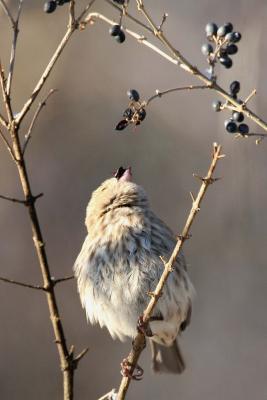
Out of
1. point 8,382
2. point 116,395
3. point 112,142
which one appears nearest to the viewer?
point 116,395

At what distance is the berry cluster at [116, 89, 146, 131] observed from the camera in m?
3.58

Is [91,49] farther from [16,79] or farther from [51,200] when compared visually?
[51,200]

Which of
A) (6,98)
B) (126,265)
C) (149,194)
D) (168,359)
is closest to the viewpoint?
(6,98)

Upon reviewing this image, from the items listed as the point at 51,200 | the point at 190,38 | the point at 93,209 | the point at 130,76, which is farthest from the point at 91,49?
the point at 93,209

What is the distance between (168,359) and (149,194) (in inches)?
67.7

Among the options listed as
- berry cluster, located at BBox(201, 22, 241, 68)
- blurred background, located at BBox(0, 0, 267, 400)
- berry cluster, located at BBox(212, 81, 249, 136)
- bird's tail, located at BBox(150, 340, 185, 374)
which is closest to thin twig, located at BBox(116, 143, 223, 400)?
berry cluster, located at BBox(212, 81, 249, 136)

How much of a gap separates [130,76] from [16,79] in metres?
0.94

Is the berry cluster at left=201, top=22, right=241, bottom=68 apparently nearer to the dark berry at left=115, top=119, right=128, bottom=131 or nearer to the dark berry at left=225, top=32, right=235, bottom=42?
the dark berry at left=225, top=32, right=235, bottom=42

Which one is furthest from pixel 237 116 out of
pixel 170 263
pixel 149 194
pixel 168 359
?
pixel 149 194

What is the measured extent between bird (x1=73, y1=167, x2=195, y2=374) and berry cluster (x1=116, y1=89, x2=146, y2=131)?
4.00 feet

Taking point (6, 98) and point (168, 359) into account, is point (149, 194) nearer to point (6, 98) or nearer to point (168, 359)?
point (168, 359)

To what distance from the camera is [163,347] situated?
225 inches

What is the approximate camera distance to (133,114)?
360 cm

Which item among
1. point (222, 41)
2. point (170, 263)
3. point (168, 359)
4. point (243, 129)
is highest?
point (222, 41)
